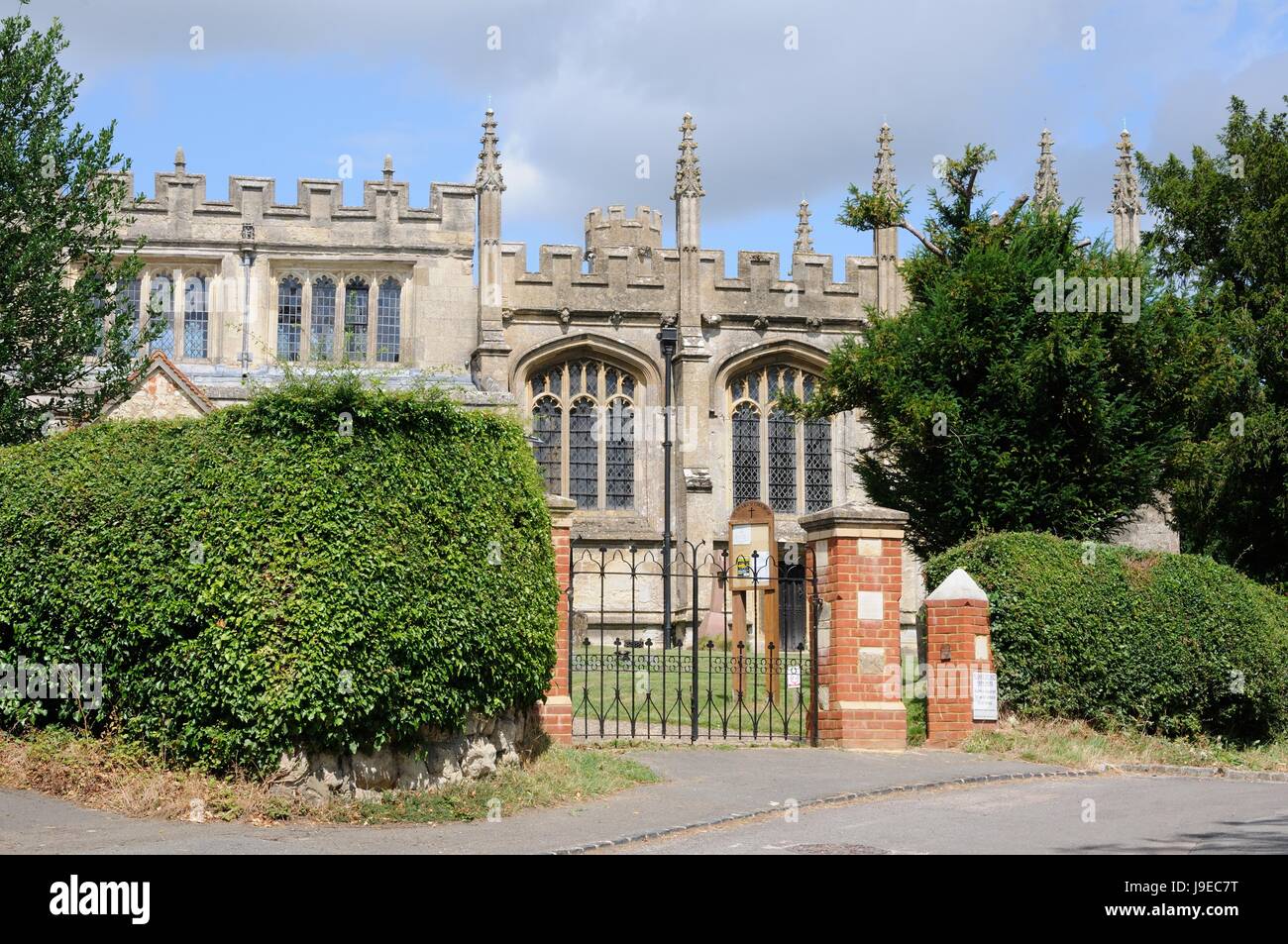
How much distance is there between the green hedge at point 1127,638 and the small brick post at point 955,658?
397 mm

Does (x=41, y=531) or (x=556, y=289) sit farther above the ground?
(x=556, y=289)

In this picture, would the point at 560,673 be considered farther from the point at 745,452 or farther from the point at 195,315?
the point at 195,315

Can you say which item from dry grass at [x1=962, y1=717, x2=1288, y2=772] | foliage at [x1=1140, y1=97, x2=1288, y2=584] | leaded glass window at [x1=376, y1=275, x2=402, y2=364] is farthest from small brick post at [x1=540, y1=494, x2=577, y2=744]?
leaded glass window at [x1=376, y1=275, x2=402, y2=364]

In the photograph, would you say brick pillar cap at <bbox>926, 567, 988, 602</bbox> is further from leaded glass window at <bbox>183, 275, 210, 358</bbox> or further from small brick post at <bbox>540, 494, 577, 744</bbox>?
leaded glass window at <bbox>183, 275, 210, 358</bbox>

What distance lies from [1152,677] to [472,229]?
22.6 m

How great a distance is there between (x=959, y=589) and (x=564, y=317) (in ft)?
64.7

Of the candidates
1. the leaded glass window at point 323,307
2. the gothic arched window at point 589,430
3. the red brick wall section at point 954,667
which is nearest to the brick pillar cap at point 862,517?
the red brick wall section at point 954,667

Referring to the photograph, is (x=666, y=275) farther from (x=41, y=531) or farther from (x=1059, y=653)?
(x=41, y=531)

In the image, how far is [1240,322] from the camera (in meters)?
26.9

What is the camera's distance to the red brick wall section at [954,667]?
14.9 meters

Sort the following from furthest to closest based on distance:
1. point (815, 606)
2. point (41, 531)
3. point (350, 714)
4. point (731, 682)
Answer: point (731, 682), point (815, 606), point (41, 531), point (350, 714)

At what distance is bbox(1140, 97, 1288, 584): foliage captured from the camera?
26281 mm

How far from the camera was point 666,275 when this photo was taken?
112 feet

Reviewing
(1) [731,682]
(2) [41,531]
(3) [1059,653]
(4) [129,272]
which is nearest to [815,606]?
(3) [1059,653]
